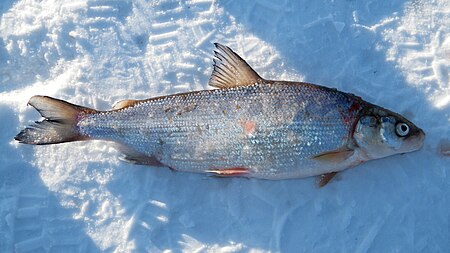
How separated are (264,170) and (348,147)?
0.64 meters

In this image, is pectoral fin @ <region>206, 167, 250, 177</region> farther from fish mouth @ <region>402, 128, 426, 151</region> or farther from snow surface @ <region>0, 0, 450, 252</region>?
fish mouth @ <region>402, 128, 426, 151</region>

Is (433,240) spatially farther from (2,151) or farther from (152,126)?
(2,151)

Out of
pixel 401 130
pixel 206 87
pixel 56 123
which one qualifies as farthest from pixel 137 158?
pixel 401 130

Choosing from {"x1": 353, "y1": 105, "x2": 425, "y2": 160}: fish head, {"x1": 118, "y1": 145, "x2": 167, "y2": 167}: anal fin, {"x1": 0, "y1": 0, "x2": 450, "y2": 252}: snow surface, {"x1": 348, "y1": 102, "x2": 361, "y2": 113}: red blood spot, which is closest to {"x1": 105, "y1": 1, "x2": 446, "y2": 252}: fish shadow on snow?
{"x1": 0, "y1": 0, "x2": 450, "y2": 252}: snow surface

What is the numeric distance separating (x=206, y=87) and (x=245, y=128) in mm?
790

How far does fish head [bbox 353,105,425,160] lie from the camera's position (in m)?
3.53

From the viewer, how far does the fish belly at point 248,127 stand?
3541 mm

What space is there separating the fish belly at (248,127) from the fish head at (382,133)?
0.09 metres

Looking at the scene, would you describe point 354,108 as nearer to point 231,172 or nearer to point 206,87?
point 231,172

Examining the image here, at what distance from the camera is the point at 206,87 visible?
165 inches

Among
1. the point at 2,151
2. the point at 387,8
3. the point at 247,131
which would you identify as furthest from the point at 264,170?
the point at 2,151

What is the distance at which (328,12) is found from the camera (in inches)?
166

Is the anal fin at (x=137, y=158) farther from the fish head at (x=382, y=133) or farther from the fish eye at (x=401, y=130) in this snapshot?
the fish eye at (x=401, y=130)

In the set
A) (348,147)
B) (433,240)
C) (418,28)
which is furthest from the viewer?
(418,28)
